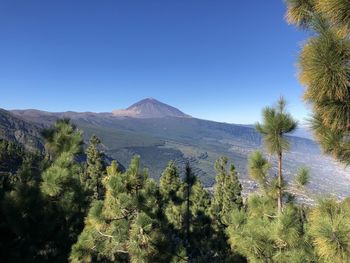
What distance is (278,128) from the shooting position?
945 cm

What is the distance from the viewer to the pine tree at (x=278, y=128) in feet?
30.8

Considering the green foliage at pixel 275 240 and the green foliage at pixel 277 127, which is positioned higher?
the green foliage at pixel 277 127

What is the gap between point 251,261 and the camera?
742cm

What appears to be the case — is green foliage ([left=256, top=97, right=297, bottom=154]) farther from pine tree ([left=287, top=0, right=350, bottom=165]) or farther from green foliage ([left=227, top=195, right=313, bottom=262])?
pine tree ([left=287, top=0, right=350, bottom=165])

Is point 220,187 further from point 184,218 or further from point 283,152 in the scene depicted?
point 283,152

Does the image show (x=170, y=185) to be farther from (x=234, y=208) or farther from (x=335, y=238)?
(x=335, y=238)

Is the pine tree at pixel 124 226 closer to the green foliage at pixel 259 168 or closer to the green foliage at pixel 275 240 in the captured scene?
the green foliage at pixel 275 240

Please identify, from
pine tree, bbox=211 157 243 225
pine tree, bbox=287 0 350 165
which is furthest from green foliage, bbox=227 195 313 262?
pine tree, bbox=211 157 243 225

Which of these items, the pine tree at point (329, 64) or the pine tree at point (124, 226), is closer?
the pine tree at point (329, 64)

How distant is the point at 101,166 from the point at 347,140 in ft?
139

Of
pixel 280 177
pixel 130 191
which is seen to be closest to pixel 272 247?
pixel 280 177

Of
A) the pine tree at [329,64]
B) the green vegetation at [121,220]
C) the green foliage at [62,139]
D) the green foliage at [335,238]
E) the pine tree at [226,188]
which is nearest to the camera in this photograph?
the green foliage at [335,238]

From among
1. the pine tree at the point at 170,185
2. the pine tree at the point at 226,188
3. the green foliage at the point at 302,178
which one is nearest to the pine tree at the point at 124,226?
the green foliage at the point at 302,178

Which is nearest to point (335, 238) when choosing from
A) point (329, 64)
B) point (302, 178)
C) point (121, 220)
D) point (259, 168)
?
point (329, 64)
